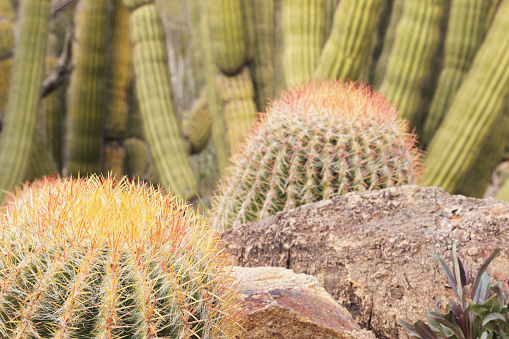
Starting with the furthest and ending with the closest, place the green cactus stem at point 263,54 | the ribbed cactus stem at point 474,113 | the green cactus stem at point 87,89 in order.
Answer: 1. the green cactus stem at point 87,89
2. the green cactus stem at point 263,54
3. the ribbed cactus stem at point 474,113

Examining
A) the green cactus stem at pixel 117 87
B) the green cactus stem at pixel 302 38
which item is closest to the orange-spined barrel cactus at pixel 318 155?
the green cactus stem at pixel 302 38

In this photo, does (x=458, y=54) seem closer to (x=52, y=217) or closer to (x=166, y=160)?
(x=166, y=160)

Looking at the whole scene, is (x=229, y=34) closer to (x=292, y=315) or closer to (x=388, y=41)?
(x=388, y=41)

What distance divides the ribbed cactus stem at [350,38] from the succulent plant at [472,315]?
10.4ft

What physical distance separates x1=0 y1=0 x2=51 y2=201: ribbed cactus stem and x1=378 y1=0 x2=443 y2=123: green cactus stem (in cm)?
378

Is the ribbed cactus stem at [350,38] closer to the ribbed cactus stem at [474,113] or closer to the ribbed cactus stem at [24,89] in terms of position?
the ribbed cactus stem at [474,113]

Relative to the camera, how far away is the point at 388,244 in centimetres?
165

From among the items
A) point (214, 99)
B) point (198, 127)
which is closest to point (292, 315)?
point (214, 99)

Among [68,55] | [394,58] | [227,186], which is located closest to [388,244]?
[227,186]

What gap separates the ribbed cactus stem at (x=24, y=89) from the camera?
16.0 ft

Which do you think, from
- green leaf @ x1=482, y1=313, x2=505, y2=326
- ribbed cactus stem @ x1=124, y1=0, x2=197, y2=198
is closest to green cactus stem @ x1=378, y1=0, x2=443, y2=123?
ribbed cactus stem @ x1=124, y1=0, x2=197, y2=198

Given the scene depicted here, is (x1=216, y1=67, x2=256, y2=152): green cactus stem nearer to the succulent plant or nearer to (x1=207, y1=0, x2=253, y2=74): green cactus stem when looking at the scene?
(x1=207, y1=0, x2=253, y2=74): green cactus stem

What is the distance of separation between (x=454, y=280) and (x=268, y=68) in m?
4.34

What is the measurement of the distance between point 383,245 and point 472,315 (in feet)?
1.48
